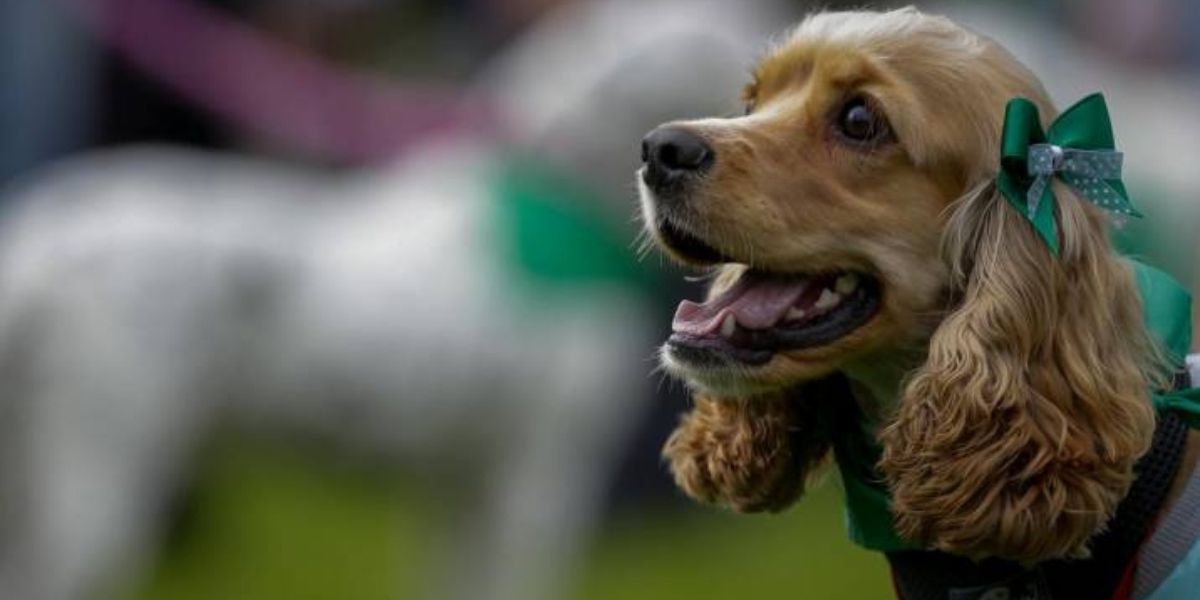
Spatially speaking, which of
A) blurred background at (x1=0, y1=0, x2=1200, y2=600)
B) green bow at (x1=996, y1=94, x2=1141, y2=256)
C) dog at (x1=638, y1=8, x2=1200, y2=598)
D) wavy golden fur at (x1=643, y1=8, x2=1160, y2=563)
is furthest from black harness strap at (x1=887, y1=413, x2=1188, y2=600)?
blurred background at (x1=0, y1=0, x2=1200, y2=600)

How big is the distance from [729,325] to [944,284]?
33 centimetres

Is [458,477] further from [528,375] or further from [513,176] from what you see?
[513,176]

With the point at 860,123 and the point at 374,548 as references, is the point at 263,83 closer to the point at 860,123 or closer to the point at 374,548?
the point at 374,548

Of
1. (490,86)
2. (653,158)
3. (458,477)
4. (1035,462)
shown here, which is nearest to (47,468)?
(458,477)

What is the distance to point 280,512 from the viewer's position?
8.45m

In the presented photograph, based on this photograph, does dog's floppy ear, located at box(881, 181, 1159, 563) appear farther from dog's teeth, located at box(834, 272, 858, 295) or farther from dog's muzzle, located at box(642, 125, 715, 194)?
dog's muzzle, located at box(642, 125, 715, 194)

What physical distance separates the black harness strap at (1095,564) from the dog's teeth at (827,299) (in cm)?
40

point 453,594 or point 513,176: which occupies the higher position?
point 513,176

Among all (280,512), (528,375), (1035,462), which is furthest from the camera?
(280,512)

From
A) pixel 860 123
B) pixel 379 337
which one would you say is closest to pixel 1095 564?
pixel 860 123

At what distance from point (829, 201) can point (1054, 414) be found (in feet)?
1.55

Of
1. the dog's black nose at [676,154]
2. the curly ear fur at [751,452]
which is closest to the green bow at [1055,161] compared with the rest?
the dog's black nose at [676,154]

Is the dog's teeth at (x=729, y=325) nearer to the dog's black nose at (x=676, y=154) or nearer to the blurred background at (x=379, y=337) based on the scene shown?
the dog's black nose at (x=676, y=154)

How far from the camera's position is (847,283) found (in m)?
3.78
